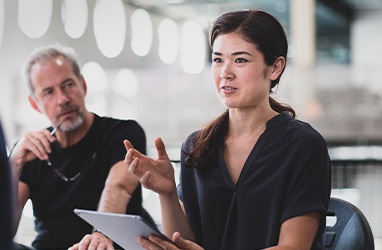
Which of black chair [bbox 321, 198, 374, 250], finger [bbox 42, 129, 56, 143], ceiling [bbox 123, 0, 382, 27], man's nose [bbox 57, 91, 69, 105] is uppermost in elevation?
ceiling [bbox 123, 0, 382, 27]

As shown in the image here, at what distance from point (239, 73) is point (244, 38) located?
0.10 metres

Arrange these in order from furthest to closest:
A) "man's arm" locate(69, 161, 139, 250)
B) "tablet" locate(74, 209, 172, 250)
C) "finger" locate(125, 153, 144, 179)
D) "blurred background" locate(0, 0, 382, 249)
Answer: "blurred background" locate(0, 0, 382, 249), "man's arm" locate(69, 161, 139, 250), "finger" locate(125, 153, 144, 179), "tablet" locate(74, 209, 172, 250)

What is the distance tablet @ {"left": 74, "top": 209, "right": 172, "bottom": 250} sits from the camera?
1022mm

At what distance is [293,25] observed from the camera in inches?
371

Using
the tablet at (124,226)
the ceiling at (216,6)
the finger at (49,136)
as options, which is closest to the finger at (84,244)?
the tablet at (124,226)

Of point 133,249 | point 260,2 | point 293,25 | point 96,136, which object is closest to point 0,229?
point 133,249

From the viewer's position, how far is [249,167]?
51.8 inches

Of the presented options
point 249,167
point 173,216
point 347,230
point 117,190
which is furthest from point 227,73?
point 117,190

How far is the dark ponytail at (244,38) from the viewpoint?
1.30 m

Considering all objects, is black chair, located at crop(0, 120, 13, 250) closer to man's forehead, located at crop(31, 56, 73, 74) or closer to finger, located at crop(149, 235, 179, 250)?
finger, located at crop(149, 235, 179, 250)

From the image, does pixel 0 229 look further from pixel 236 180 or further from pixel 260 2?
pixel 260 2

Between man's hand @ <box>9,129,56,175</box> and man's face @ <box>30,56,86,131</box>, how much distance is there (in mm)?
124

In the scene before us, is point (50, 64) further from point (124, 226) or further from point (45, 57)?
point (124, 226)


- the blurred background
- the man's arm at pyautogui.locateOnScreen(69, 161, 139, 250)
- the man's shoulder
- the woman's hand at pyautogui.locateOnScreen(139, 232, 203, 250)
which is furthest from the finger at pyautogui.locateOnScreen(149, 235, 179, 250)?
the blurred background
